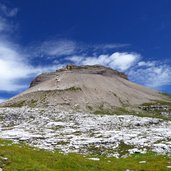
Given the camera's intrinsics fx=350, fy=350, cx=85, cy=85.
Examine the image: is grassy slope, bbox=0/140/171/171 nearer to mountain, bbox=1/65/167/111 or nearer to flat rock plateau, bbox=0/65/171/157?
flat rock plateau, bbox=0/65/171/157

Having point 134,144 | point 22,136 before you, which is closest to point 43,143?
point 22,136

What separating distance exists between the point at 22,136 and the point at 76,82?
444 ft

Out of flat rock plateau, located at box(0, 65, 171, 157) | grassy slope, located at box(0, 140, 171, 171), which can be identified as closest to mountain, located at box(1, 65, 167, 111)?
flat rock plateau, located at box(0, 65, 171, 157)

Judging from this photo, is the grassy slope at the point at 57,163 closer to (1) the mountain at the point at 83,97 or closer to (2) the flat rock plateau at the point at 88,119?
(2) the flat rock plateau at the point at 88,119

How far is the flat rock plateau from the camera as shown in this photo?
49.3m

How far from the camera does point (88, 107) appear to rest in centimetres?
15212

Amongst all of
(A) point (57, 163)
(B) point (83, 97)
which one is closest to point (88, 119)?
(A) point (57, 163)

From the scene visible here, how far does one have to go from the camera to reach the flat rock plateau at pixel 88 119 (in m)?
49.3

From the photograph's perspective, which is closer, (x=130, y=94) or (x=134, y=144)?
(x=134, y=144)

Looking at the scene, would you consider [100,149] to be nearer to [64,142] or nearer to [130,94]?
[64,142]

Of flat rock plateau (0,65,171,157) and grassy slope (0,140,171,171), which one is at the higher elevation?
flat rock plateau (0,65,171,157)


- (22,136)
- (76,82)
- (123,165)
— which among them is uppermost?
(76,82)

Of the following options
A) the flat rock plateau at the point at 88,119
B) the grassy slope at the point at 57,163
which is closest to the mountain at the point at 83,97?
the flat rock plateau at the point at 88,119

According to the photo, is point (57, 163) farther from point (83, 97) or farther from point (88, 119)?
point (83, 97)
